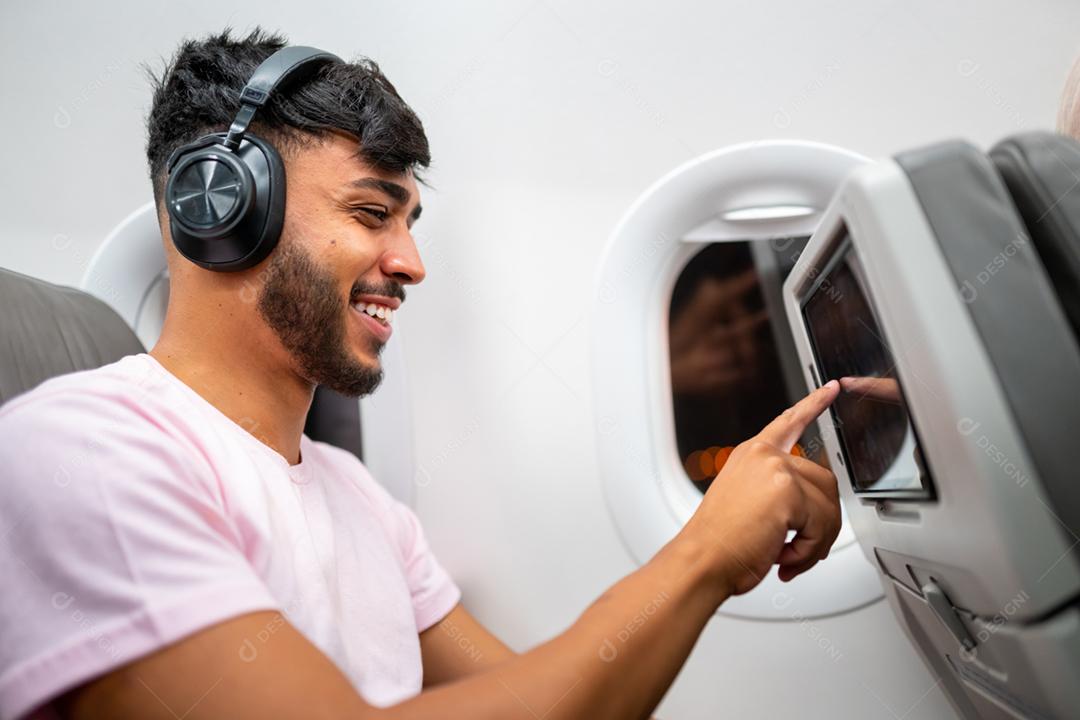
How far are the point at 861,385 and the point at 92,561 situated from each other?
0.89 metres

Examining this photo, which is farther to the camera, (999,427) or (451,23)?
(451,23)

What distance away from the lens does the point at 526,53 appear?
5.97 feet

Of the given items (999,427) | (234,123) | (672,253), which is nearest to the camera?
(999,427)

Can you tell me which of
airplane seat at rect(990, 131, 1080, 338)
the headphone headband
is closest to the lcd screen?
airplane seat at rect(990, 131, 1080, 338)

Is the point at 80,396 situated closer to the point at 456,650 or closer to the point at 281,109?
the point at 281,109

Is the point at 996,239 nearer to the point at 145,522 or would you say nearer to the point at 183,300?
the point at 145,522

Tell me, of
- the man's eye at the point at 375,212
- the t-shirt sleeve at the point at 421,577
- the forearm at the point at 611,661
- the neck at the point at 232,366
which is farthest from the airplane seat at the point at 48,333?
the forearm at the point at 611,661

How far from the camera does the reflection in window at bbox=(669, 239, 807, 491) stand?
6.10 feet

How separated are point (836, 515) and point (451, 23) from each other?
143 cm

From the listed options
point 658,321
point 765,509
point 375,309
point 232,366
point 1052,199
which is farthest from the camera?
point 658,321

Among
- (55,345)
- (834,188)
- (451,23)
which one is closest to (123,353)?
(55,345)

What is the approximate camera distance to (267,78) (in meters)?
1.19

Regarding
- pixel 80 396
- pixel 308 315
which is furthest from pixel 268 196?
pixel 80 396

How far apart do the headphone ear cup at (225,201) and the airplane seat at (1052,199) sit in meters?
0.95
